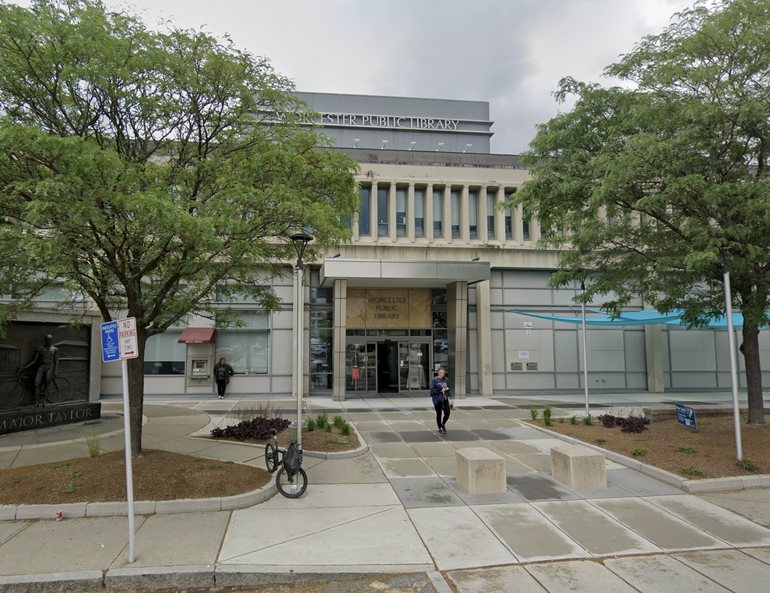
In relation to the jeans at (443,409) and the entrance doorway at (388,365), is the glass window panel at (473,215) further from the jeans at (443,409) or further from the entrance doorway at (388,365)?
the jeans at (443,409)

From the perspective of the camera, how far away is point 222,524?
6410 mm

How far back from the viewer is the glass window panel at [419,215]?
22.4 meters

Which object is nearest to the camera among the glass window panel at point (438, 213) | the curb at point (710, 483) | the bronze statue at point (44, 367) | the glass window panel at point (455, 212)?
the curb at point (710, 483)

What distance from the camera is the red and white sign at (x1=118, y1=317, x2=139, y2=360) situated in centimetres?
586

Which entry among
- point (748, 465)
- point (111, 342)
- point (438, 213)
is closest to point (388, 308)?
point (438, 213)

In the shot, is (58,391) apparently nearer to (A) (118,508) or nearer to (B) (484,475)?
(A) (118,508)

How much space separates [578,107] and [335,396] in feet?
45.0

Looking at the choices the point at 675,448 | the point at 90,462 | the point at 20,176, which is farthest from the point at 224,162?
the point at 675,448

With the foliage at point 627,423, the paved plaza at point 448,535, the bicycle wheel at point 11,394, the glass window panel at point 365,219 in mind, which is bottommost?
the paved plaza at point 448,535

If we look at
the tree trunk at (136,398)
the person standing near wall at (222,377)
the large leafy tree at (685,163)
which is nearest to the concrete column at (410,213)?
the large leafy tree at (685,163)

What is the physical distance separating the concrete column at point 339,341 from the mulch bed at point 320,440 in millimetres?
7787

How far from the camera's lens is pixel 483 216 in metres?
22.4

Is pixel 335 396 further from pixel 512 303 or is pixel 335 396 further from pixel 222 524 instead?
pixel 222 524

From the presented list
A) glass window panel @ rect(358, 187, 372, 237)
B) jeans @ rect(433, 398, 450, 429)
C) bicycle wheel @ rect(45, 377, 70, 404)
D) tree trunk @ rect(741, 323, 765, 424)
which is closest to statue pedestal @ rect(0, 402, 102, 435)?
bicycle wheel @ rect(45, 377, 70, 404)
